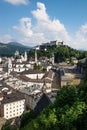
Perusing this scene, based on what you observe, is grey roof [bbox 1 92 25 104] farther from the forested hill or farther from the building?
the forested hill

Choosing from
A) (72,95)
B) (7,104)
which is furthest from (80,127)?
(7,104)

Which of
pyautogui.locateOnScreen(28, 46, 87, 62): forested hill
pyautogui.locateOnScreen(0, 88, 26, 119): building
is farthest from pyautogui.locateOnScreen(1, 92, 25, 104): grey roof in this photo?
pyautogui.locateOnScreen(28, 46, 87, 62): forested hill

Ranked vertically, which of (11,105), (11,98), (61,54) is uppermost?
(61,54)

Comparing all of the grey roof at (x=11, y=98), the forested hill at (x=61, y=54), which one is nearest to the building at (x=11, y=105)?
the grey roof at (x=11, y=98)

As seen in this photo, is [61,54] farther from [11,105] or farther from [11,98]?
[11,105]

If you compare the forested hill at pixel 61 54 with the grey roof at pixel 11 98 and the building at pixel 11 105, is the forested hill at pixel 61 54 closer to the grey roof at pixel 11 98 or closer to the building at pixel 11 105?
the grey roof at pixel 11 98

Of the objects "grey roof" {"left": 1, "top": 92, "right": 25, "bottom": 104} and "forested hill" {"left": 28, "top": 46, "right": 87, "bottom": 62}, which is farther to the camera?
"forested hill" {"left": 28, "top": 46, "right": 87, "bottom": 62}

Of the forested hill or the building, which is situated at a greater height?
the forested hill

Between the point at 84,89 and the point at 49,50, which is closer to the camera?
the point at 84,89

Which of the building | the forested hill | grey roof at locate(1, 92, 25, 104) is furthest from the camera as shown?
the forested hill

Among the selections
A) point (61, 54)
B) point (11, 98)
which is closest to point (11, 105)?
point (11, 98)

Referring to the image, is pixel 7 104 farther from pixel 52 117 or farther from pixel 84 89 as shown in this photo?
pixel 52 117
